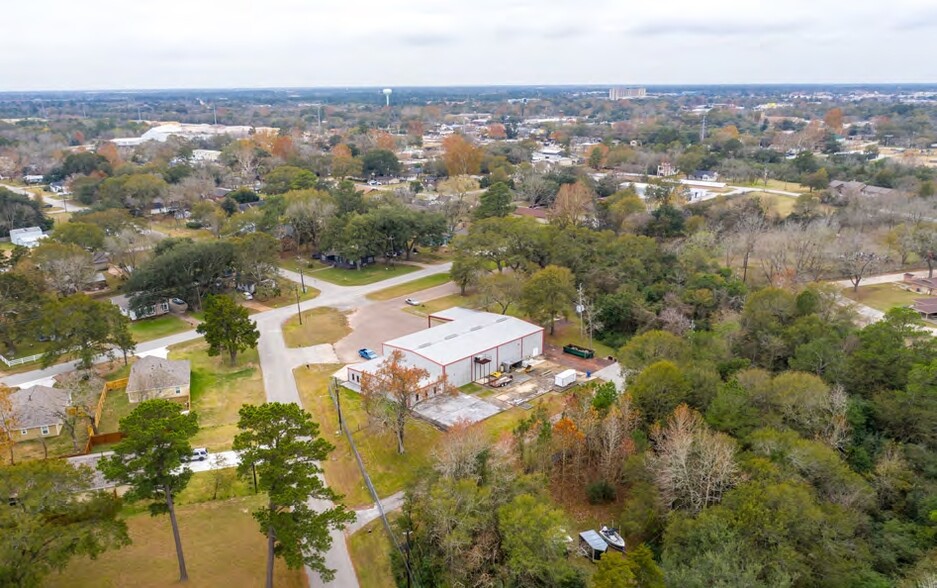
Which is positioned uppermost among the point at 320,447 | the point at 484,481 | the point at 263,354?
the point at 320,447

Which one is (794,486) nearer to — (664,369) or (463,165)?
(664,369)

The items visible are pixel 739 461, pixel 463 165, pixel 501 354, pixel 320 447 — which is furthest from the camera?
pixel 463 165

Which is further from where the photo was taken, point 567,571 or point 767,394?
point 767,394

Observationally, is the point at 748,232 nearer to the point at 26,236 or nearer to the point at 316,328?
the point at 316,328

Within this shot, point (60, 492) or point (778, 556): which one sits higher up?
point (60, 492)

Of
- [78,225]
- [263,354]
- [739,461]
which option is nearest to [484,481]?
[739,461]

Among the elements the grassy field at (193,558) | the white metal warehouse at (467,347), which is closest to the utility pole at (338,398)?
the white metal warehouse at (467,347)

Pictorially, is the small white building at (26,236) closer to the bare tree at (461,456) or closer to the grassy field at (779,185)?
the bare tree at (461,456)

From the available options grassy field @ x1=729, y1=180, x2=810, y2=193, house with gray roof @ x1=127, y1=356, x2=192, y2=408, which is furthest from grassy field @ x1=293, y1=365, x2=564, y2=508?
grassy field @ x1=729, y1=180, x2=810, y2=193
